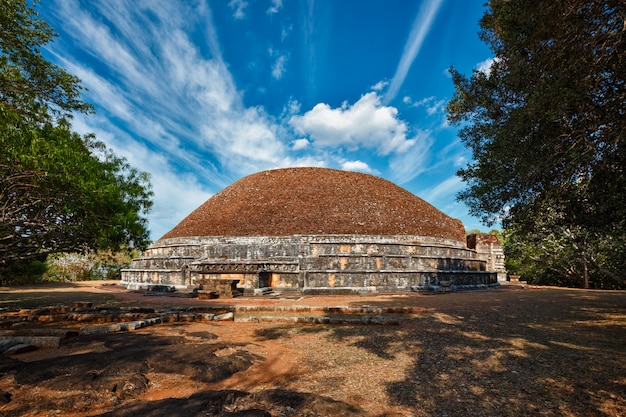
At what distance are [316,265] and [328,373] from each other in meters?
14.2

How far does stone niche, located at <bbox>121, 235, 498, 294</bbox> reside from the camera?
60.4ft

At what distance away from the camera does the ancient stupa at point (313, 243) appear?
18750mm

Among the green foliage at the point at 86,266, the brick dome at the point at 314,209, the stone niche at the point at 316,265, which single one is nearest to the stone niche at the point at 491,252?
the brick dome at the point at 314,209

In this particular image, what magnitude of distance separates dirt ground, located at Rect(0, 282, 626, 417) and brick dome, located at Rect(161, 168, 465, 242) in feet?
53.6

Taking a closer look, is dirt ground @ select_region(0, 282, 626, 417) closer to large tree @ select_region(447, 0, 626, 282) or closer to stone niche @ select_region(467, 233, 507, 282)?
large tree @ select_region(447, 0, 626, 282)

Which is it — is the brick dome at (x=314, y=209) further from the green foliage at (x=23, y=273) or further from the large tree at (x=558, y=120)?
the large tree at (x=558, y=120)

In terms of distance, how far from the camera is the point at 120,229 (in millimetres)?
10875

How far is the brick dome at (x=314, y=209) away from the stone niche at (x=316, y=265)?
1804 millimetres

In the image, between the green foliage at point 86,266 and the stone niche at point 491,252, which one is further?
the green foliage at point 86,266

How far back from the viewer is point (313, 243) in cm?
1948

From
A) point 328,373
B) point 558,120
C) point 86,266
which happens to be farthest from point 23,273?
point 558,120

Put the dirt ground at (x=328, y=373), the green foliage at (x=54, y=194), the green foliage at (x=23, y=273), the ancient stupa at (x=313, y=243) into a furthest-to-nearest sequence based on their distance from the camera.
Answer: the green foliage at (x=23, y=273), the ancient stupa at (x=313, y=243), the green foliage at (x=54, y=194), the dirt ground at (x=328, y=373)

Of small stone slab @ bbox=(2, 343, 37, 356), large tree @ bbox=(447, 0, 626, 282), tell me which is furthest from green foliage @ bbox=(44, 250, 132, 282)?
large tree @ bbox=(447, 0, 626, 282)

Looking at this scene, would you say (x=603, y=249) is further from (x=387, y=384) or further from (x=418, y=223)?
(x=387, y=384)
